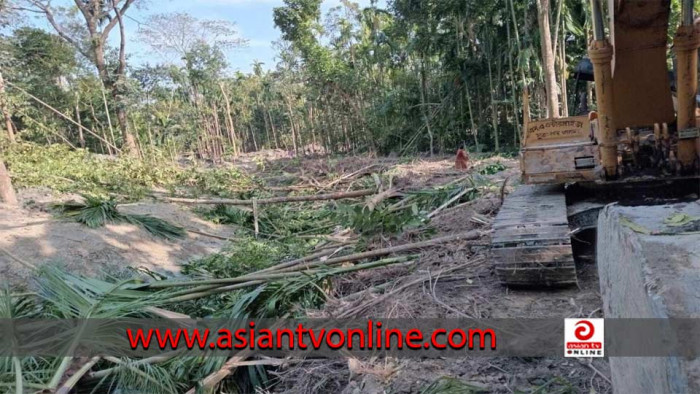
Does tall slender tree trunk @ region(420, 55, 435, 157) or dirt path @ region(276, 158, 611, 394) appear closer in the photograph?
dirt path @ region(276, 158, 611, 394)

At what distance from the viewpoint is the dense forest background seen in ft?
60.5

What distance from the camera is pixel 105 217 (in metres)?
8.49

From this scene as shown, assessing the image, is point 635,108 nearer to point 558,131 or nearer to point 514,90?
point 558,131

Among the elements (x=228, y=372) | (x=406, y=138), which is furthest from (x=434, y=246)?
(x=406, y=138)

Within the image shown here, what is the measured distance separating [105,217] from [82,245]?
3.52 ft

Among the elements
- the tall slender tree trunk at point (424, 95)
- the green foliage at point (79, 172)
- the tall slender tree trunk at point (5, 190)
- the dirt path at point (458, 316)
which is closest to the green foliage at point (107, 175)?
the green foliage at point (79, 172)

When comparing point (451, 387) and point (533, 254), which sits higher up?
point (533, 254)

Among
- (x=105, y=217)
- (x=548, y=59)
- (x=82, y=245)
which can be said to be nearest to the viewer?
(x=82, y=245)

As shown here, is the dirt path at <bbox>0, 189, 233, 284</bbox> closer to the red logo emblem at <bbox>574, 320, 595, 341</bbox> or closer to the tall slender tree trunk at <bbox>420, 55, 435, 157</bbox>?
the red logo emblem at <bbox>574, 320, 595, 341</bbox>

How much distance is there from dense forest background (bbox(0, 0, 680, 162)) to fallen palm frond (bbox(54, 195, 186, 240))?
7645mm

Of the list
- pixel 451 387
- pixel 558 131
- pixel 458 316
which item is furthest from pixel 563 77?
pixel 451 387

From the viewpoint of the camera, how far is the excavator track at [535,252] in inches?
150

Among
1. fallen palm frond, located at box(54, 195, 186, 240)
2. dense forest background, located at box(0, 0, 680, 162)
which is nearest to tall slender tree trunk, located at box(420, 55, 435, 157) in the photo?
dense forest background, located at box(0, 0, 680, 162)

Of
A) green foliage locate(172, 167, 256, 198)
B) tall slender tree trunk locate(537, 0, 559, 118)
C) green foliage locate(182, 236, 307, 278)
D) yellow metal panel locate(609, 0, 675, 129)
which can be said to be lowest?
green foliage locate(182, 236, 307, 278)
